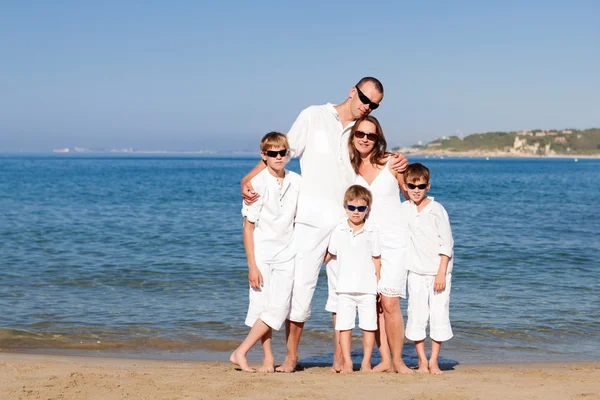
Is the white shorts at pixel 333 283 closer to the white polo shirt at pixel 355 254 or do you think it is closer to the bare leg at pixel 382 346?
the white polo shirt at pixel 355 254

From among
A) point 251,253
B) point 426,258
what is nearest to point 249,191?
point 251,253

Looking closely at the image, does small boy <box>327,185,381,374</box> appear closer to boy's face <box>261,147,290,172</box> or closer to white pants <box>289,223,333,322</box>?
white pants <box>289,223,333,322</box>

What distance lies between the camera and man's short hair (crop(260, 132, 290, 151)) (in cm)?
530

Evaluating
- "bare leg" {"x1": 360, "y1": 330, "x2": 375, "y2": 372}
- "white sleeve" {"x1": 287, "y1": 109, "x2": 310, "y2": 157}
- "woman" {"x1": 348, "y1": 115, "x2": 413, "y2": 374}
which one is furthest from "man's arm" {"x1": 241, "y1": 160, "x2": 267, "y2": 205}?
"bare leg" {"x1": 360, "y1": 330, "x2": 375, "y2": 372}

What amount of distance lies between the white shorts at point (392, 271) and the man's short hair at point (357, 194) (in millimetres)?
476

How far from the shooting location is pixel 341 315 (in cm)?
554

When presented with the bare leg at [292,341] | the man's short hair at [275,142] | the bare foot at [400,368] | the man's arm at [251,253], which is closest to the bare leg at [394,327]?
the bare foot at [400,368]

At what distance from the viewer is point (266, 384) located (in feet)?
16.8

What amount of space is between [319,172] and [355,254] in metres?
0.74

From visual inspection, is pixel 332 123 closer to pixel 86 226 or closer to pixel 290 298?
pixel 290 298

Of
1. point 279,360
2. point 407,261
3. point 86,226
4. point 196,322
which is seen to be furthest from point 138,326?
point 86,226

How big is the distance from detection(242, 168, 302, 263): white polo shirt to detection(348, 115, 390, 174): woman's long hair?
1.64 ft

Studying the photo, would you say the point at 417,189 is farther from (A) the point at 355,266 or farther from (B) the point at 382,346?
(B) the point at 382,346

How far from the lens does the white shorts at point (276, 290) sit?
5395 mm
